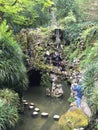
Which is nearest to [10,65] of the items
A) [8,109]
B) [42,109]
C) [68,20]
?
[8,109]

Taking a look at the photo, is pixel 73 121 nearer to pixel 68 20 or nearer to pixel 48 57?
pixel 48 57

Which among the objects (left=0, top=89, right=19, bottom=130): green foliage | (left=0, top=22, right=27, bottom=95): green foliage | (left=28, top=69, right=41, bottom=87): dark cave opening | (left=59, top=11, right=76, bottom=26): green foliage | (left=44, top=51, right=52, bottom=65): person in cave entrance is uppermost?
(left=59, top=11, right=76, bottom=26): green foliage

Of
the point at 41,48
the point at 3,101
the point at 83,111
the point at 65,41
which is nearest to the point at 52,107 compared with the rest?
the point at 83,111

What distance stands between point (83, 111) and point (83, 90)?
3.31 ft

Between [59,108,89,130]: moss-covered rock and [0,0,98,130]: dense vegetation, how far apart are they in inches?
23.3

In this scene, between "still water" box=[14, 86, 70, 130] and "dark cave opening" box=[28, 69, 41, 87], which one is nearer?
"still water" box=[14, 86, 70, 130]

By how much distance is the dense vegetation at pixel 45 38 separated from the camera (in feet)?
43.5

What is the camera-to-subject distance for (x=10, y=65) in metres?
13.4

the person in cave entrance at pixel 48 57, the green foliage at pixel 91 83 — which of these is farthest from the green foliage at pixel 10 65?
the person in cave entrance at pixel 48 57

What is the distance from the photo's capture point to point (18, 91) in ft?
46.4

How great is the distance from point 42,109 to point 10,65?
2.58m

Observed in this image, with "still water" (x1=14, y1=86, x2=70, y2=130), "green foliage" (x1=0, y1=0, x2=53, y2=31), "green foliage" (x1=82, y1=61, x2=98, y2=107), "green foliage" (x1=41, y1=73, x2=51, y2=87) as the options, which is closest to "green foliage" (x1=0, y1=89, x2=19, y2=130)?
"still water" (x1=14, y1=86, x2=70, y2=130)

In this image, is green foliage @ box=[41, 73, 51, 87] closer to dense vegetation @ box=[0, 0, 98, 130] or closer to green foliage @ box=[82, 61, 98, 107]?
dense vegetation @ box=[0, 0, 98, 130]

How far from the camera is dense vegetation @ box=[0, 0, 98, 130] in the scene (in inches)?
522
